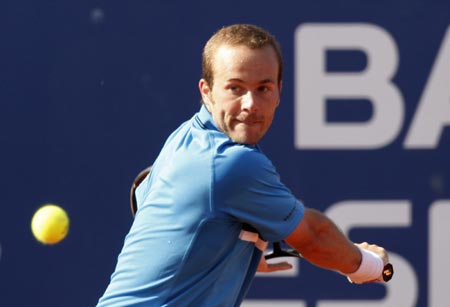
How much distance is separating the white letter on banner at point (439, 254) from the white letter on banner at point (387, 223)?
8 centimetres

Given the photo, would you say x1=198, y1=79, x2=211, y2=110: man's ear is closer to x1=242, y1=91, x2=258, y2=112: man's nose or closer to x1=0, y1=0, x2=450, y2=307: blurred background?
→ x1=242, y1=91, x2=258, y2=112: man's nose

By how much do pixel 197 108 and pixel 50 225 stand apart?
81 cm

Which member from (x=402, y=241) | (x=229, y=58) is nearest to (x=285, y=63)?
(x=402, y=241)

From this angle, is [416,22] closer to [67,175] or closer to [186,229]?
[67,175]

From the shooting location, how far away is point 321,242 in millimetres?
2908

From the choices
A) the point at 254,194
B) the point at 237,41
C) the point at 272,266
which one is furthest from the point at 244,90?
the point at 272,266

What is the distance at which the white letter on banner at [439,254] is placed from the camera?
15.1 feet

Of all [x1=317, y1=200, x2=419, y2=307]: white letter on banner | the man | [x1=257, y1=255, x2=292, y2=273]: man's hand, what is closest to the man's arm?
the man

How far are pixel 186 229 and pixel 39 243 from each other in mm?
2096

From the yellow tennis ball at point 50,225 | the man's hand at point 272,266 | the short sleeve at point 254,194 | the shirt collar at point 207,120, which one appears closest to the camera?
the short sleeve at point 254,194

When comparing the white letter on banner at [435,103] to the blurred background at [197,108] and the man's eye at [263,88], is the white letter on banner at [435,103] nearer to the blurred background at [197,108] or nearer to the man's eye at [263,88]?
the blurred background at [197,108]

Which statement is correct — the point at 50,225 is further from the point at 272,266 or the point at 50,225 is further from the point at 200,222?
the point at 200,222

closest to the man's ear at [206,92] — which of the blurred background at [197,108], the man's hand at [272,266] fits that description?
the man's hand at [272,266]

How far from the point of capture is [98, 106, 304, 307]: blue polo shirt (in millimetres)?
2699
